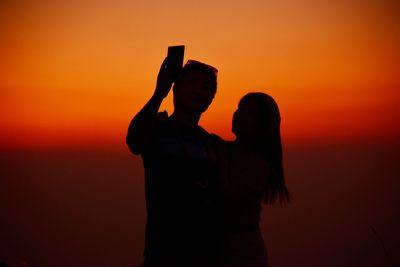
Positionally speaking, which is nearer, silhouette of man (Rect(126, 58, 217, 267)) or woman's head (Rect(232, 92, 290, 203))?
silhouette of man (Rect(126, 58, 217, 267))

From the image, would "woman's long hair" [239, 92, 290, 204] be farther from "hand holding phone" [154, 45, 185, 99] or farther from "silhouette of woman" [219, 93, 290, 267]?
"hand holding phone" [154, 45, 185, 99]

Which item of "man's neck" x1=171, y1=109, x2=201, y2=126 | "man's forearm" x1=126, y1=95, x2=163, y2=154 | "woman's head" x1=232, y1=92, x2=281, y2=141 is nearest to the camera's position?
"man's forearm" x1=126, y1=95, x2=163, y2=154

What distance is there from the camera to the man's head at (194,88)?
9.73 feet

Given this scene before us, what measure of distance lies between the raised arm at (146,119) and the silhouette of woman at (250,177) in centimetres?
59

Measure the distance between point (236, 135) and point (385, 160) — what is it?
13118 centimetres

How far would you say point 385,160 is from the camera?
408ft

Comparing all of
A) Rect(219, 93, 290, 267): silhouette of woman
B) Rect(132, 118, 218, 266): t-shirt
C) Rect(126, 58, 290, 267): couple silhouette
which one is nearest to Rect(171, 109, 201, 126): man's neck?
Rect(126, 58, 290, 267): couple silhouette

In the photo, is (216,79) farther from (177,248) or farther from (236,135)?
(177,248)

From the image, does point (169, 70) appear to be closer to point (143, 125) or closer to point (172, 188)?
point (143, 125)

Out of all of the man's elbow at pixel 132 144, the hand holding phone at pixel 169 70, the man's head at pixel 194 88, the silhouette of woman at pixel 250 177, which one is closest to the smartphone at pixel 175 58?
the hand holding phone at pixel 169 70

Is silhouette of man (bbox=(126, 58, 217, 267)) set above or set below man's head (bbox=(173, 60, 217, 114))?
below

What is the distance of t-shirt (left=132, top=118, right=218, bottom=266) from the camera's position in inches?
104

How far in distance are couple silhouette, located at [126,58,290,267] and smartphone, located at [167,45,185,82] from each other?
0.03 m

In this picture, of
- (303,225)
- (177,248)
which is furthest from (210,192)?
(303,225)
